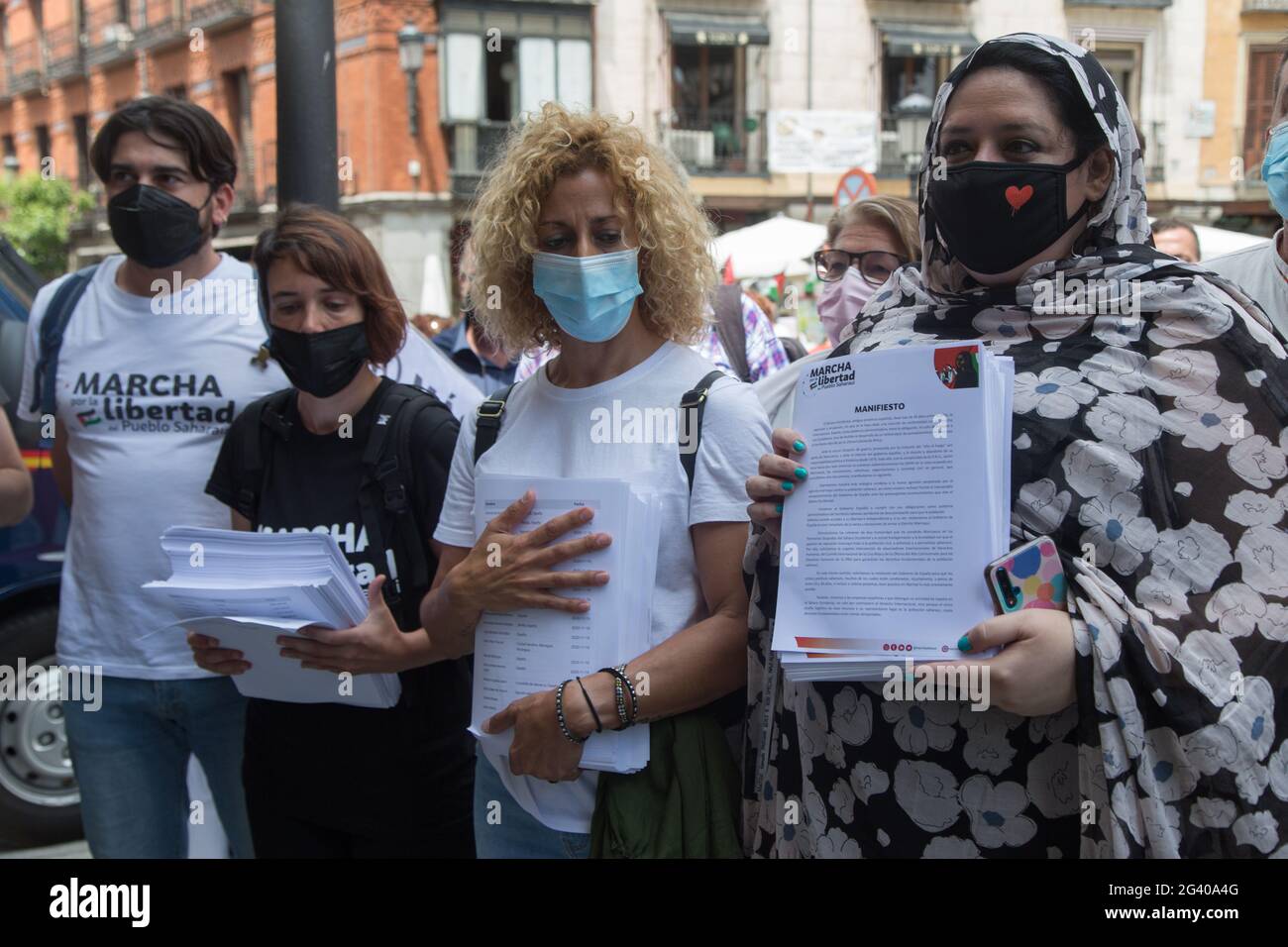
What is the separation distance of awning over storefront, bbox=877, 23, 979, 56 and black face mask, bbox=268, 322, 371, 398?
2341 centimetres

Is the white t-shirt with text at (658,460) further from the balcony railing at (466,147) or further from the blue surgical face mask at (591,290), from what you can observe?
the balcony railing at (466,147)

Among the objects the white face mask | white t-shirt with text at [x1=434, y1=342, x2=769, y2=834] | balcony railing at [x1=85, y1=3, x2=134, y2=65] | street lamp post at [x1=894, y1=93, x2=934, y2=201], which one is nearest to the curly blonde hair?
white t-shirt with text at [x1=434, y1=342, x2=769, y2=834]

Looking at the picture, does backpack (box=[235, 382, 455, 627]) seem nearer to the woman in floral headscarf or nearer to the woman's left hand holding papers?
A: the woman's left hand holding papers

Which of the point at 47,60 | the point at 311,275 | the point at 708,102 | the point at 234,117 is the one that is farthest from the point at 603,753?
the point at 47,60

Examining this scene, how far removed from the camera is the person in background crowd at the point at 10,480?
276 centimetres

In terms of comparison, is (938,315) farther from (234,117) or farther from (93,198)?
(93,198)

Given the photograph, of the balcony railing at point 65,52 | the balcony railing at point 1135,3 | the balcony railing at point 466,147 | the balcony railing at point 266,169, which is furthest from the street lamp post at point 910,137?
the balcony railing at point 65,52

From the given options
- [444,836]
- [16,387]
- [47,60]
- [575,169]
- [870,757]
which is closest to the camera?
[870,757]

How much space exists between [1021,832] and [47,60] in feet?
118

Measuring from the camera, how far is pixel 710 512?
6.67 feet

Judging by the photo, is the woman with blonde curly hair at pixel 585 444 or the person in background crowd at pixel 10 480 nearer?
the woman with blonde curly hair at pixel 585 444

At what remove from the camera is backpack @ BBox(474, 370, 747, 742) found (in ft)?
6.77

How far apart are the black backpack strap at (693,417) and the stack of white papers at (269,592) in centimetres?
77

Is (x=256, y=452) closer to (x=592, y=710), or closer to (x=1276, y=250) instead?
(x=592, y=710)
